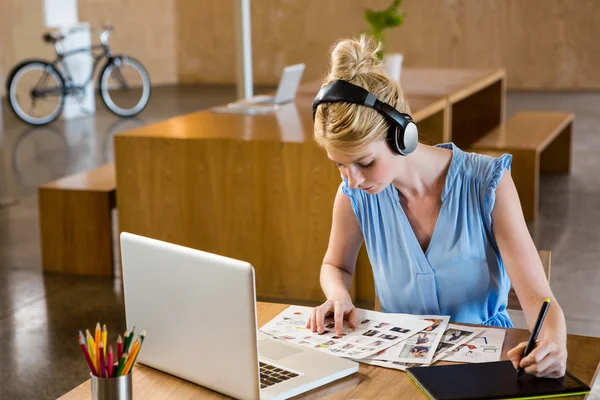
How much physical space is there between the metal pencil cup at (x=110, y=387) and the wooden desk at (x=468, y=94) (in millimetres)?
4775

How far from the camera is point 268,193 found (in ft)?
13.6

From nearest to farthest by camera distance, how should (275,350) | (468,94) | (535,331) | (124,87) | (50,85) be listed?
(535,331), (275,350), (468,94), (50,85), (124,87)

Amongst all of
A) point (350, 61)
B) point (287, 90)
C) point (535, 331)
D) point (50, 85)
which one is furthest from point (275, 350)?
point (50, 85)

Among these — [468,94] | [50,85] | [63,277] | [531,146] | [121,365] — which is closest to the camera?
[121,365]

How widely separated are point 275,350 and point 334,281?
0.38 m

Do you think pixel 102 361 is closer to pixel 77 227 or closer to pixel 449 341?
pixel 449 341

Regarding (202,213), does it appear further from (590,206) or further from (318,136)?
(590,206)

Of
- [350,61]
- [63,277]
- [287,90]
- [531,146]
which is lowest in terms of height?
[63,277]

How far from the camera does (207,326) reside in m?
1.55

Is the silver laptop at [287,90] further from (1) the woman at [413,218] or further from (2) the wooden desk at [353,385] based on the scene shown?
(2) the wooden desk at [353,385]

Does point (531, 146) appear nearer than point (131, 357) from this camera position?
No

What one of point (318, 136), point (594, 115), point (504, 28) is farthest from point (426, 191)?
point (504, 28)

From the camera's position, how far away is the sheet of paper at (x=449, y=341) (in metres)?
1.77

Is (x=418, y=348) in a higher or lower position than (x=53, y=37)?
lower
